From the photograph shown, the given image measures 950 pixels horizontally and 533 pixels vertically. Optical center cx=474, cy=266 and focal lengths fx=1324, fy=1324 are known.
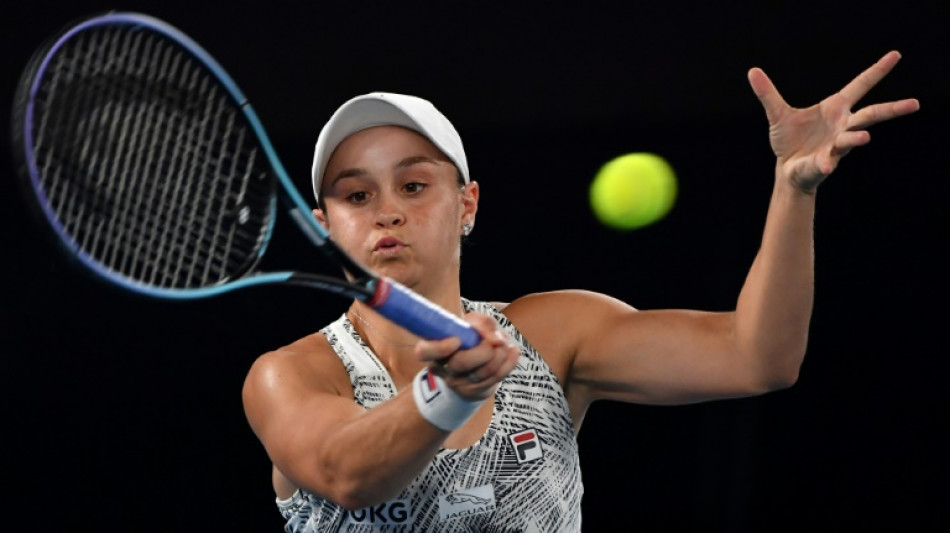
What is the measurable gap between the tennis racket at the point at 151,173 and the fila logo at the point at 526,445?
19.1 inches

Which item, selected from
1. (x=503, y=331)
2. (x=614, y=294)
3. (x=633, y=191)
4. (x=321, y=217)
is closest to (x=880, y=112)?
(x=503, y=331)

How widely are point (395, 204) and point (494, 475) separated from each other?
17.9 inches

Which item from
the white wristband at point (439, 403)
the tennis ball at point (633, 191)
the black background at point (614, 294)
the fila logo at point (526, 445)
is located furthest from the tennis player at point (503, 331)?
the tennis ball at point (633, 191)

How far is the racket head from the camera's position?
5.52 ft

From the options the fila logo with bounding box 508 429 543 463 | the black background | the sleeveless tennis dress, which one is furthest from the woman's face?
the black background

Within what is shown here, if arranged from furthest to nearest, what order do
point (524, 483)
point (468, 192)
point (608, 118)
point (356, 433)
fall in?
point (608, 118)
point (468, 192)
point (524, 483)
point (356, 433)

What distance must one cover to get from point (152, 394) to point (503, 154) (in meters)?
1.33

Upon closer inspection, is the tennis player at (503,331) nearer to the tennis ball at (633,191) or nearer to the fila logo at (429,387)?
the fila logo at (429,387)

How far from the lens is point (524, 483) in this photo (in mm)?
2082

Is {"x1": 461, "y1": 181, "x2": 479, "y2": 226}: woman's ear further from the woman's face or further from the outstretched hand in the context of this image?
the outstretched hand

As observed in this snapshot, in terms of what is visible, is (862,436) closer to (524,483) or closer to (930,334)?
(930,334)

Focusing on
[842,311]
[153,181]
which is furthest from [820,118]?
[842,311]

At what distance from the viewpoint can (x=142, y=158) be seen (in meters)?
1.93

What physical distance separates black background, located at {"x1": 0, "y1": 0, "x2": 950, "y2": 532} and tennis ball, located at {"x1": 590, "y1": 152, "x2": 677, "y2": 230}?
0.13 feet
